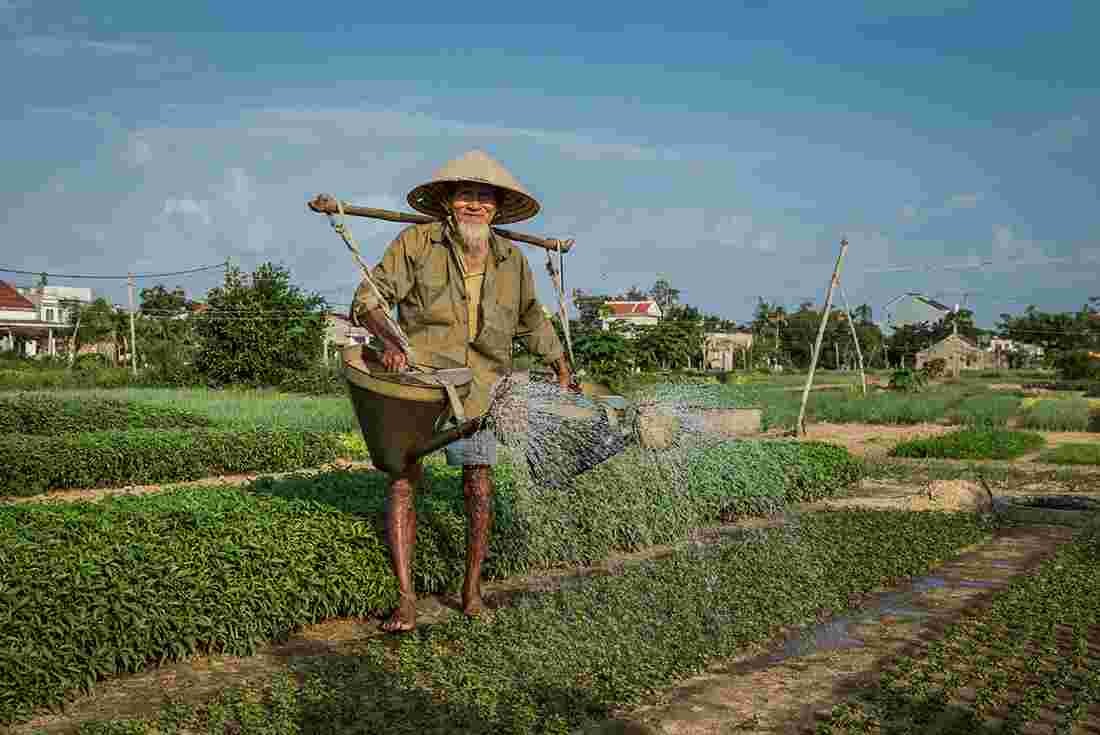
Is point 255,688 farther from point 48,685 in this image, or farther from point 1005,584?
point 1005,584

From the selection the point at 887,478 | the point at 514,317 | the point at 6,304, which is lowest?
the point at 887,478

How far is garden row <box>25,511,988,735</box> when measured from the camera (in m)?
3.37

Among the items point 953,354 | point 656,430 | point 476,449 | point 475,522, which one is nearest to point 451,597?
point 475,522

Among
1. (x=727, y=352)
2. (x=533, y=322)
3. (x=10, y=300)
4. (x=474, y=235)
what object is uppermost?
(x=10, y=300)

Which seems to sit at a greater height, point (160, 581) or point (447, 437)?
point (447, 437)

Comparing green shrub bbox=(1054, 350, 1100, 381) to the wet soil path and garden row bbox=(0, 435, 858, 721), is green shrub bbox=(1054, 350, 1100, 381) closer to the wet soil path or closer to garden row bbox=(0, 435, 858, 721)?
the wet soil path

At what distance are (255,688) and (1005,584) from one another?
14.2 ft

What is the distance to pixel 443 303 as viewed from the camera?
15.6 ft

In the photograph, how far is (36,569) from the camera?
3727 mm

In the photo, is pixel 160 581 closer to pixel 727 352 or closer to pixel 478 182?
pixel 478 182

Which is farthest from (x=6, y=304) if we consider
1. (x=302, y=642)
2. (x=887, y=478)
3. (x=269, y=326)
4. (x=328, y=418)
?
(x=302, y=642)

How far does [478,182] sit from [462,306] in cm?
58

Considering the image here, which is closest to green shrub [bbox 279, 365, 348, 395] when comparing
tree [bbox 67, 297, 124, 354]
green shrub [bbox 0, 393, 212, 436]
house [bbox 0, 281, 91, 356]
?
green shrub [bbox 0, 393, 212, 436]

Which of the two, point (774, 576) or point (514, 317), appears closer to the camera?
point (514, 317)
